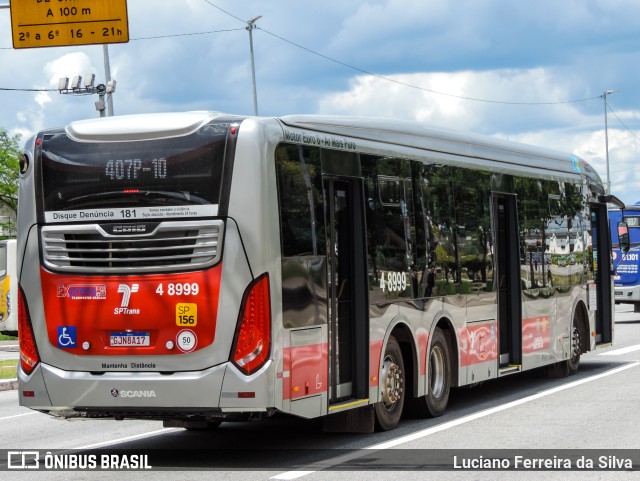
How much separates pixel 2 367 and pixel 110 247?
1449cm

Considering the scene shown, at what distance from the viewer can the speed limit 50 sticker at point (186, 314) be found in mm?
10484

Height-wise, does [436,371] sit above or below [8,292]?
below

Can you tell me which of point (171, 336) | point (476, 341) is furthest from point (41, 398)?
point (476, 341)

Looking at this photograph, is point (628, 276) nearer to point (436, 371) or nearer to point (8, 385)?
point (8, 385)

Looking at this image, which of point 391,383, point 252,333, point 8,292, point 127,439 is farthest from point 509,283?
point 8,292

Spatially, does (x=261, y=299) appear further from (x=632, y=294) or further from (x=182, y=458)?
(x=632, y=294)

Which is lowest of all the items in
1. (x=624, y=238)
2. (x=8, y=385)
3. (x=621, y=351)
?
(x=621, y=351)

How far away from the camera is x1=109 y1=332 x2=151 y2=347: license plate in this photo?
418 inches

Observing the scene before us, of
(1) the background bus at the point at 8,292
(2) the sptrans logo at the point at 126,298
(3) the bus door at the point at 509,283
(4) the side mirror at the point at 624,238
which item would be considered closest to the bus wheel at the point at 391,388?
(2) the sptrans logo at the point at 126,298

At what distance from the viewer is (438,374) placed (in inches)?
565

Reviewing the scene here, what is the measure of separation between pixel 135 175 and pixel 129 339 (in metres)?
1.39

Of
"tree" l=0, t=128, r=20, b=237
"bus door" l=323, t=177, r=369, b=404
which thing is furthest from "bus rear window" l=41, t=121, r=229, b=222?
"tree" l=0, t=128, r=20, b=237

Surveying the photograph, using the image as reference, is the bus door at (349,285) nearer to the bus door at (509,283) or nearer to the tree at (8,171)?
the bus door at (509,283)

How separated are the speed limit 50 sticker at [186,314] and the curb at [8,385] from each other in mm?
11058
